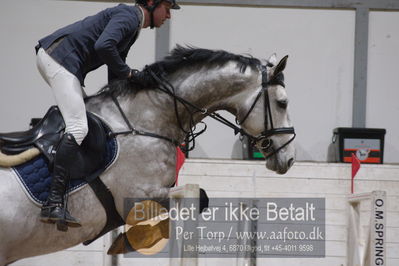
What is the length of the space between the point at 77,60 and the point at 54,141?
41 cm

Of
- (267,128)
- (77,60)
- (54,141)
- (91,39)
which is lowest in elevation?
(54,141)

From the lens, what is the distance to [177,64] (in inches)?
116

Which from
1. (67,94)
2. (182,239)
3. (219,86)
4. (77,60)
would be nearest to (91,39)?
(77,60)

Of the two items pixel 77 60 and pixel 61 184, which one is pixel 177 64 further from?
pixel 61 184

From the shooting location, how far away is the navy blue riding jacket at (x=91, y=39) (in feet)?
8.81

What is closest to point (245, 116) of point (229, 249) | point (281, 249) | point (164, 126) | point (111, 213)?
point (164, 126)

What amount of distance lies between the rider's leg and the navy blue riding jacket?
0.17 feet

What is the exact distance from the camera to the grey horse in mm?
2691

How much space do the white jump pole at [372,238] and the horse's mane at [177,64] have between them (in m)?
1.38

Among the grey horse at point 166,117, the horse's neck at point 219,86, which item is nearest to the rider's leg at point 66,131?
the grey horse at point 166,117

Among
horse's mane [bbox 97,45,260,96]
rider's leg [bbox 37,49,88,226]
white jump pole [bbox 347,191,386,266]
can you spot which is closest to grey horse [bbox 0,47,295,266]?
horse's mane [bbox 97,45,260,96]

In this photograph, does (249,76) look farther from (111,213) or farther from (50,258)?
(50,258)

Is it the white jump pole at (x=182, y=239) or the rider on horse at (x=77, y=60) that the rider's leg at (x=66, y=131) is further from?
the white jump pole at (x=182, y=239)

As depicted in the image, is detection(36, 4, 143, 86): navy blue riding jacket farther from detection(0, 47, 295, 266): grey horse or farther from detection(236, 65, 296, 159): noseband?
detection(236, 65, 296, 159): noseband
